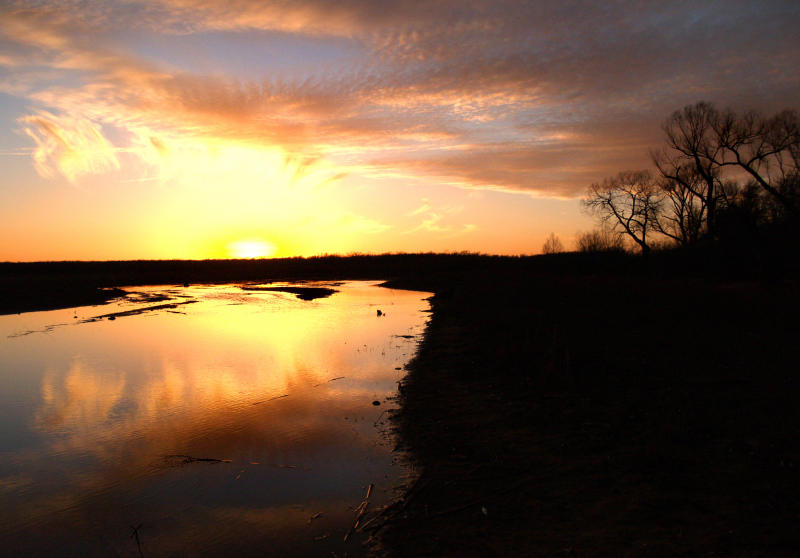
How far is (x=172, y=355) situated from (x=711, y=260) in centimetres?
4155

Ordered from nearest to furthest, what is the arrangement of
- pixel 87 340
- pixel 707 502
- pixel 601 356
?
pixel 707 502, pixel 601 356, pixel 87 340

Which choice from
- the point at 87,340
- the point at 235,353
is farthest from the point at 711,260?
the point at 87,340

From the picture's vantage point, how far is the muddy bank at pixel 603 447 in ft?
17.6

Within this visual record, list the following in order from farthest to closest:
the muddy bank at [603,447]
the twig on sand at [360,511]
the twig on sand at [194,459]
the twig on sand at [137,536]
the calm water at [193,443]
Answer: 1. the twig on sand at [194,459]
2. the calm water at [193,443]
3. the twig on sand at [360,511]
4. the twig on sand at [137,536]
5. the muddy bank at [603,447]

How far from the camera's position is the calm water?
6062 mm

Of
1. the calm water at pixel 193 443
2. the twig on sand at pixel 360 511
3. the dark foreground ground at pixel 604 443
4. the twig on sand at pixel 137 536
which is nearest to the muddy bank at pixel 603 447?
the dark foreground ground at pixel 604 443

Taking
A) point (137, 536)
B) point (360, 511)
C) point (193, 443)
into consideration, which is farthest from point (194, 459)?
point (360, 511)

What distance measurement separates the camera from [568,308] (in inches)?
936

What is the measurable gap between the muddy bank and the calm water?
998mm

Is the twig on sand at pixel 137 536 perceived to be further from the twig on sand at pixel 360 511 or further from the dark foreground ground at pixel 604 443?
the dark foreground ground at pixel 604 443

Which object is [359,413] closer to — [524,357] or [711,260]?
[524,357]

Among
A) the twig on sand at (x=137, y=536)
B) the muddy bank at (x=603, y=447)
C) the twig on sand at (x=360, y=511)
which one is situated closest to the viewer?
the muddy bank at (x=603, y=447)

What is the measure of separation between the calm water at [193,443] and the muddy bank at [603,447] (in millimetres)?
998

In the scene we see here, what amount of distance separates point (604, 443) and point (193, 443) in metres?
6.97
